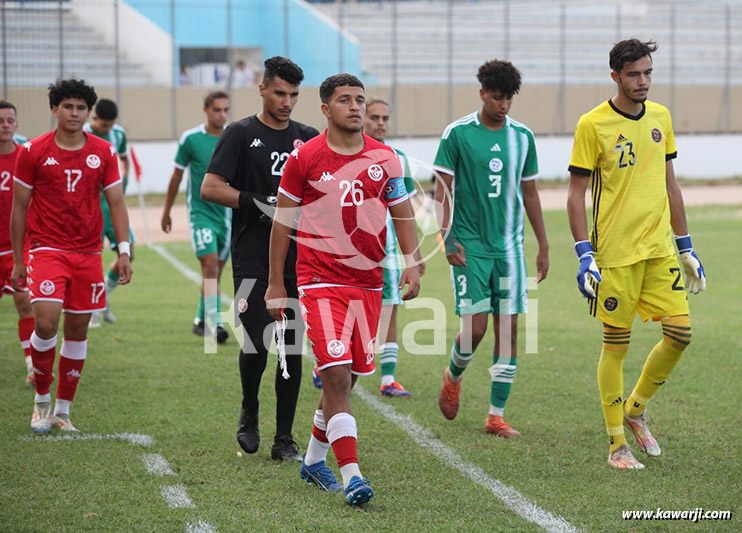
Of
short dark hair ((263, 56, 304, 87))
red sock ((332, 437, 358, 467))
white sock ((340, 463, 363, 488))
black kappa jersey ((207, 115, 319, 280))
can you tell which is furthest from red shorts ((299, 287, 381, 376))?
short dark hair ((263, 56, 304, 87))

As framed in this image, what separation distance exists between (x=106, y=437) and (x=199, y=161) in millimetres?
4021

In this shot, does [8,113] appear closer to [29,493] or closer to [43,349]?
[43,349]

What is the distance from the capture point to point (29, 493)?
16.8 ft

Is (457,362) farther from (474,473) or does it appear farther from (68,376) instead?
(68,376)

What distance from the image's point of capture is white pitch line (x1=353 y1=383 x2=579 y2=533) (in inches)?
185

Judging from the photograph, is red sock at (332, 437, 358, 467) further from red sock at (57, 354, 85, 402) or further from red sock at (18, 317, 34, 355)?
red sock at (18, 317, 34, 355)

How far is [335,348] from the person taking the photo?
16.4 feet

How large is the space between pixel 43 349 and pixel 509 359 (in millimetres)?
3066

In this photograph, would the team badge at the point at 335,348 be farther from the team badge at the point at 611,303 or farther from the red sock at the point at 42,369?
the red sock at the point at 42,369

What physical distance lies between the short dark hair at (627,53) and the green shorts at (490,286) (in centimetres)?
151

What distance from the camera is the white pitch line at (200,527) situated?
457 centimetres

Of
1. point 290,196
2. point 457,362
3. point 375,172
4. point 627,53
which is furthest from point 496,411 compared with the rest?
point 627,53

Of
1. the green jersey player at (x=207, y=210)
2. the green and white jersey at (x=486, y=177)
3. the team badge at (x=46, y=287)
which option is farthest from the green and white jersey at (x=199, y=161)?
the green and white jersey at (x=486, y=177)

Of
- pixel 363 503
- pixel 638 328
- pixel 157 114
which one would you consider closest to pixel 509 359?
pixel 363 503
